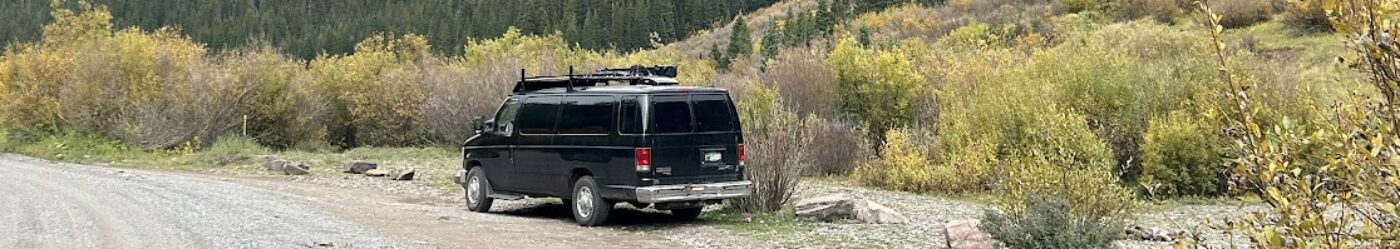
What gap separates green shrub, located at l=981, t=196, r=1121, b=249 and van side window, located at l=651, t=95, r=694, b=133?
3.70 metres

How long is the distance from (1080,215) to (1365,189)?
708cm

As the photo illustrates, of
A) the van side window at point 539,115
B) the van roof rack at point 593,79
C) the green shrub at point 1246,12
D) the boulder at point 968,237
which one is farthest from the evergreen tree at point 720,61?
the boulder at point 968,237

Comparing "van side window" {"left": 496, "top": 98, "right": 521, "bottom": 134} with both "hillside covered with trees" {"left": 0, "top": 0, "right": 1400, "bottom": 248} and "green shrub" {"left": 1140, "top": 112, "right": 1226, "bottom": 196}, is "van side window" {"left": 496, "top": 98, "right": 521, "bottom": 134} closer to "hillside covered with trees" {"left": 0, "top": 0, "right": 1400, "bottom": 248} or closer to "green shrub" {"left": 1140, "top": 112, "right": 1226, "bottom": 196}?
"hillside covered with trees" {"left": 0, "top": 0, "right": 1400, "bottom": 248}

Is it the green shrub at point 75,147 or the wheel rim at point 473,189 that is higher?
the green shrub at point 75,147

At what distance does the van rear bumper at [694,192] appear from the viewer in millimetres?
12078

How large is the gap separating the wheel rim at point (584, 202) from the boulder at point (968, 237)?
3.88 metres

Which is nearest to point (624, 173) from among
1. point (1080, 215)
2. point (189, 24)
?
point (1080, 215)

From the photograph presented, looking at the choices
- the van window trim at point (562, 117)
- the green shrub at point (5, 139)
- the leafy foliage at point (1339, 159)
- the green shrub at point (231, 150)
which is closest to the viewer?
the leafy foliage at point (1339, 159)

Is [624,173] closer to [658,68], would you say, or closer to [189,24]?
[658,68]

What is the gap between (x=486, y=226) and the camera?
508 inches

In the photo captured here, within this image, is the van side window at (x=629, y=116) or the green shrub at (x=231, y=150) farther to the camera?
the green shrub at (x=231, y=150)

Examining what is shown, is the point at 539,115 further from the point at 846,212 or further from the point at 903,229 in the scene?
the point at 903,229

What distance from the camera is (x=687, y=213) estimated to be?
13898mm

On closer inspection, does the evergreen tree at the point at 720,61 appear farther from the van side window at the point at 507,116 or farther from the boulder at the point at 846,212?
the boulder at the point at 846,212
